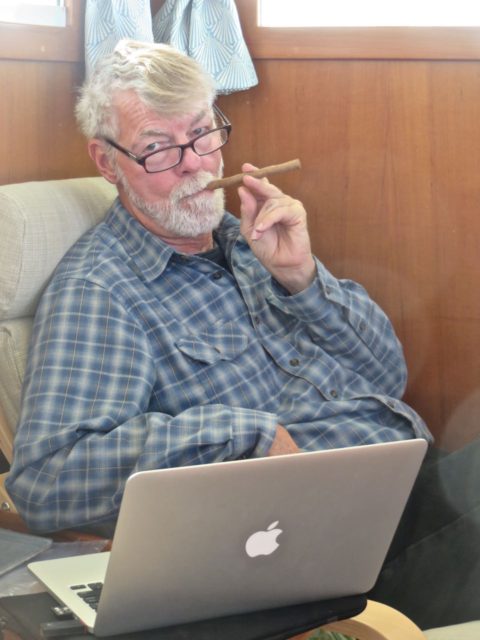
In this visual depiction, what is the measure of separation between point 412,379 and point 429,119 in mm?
576

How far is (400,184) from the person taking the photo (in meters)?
2.09

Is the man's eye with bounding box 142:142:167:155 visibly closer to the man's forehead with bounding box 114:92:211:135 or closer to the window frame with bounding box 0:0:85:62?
the man's forehead with bounding box 114:92:211:135

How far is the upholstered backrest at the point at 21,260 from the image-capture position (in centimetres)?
163

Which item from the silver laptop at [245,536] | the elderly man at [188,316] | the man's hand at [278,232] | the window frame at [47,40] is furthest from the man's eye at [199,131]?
the silver laptop at [245,536]

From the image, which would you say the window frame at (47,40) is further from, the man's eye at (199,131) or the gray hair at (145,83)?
the man's eye at (199,131)

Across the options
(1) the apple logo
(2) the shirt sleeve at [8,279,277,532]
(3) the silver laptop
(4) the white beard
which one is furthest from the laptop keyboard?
(4) the white beard

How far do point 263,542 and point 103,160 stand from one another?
41.7 inches

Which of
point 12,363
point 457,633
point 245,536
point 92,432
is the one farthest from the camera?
point 12,363

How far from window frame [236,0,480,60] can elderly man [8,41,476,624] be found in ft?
1.02

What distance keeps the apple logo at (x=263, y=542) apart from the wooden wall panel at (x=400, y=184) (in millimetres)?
1205

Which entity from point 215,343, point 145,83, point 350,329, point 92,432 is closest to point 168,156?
point 145,83

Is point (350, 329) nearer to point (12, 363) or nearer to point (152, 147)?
point (152, 147)

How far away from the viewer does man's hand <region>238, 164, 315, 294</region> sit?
5.70 ft

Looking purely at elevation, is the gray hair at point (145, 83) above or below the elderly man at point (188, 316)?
above
